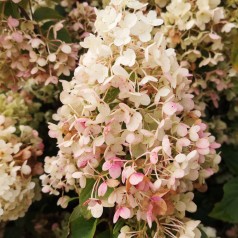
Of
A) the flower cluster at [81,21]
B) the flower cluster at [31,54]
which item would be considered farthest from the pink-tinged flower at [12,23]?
the flower cluster at [81,21]

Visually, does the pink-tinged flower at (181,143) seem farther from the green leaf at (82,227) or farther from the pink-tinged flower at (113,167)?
the green leaf at (82,227)

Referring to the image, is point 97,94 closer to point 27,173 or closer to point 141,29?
point 141,29

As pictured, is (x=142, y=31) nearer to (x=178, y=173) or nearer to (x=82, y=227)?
(x=178, y=173)

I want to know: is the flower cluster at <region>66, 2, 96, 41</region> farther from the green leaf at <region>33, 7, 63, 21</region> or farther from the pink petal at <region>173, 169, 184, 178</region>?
the pink petal at <region>173, 169, 184, 178</region>

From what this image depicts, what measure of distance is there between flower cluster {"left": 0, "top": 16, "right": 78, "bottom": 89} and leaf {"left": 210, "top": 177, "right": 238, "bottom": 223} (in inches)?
16.8

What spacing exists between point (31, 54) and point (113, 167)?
15.8 inches

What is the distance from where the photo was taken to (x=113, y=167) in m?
0.79

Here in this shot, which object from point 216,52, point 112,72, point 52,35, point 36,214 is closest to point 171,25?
point 216,52

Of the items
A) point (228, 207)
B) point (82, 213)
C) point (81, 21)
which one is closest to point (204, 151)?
point (82, 213)

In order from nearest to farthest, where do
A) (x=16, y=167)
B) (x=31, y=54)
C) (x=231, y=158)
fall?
(x=16, y=167) < (x=31, y=54) < (x=231, y=158)

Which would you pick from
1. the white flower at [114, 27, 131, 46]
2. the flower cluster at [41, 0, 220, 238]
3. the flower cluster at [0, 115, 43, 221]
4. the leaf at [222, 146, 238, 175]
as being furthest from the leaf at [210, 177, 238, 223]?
the white flower at [114, 27, 131, 46]

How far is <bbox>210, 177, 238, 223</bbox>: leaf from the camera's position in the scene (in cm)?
112

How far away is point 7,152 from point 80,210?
0.18 metres

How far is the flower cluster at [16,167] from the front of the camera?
3.21 feet
